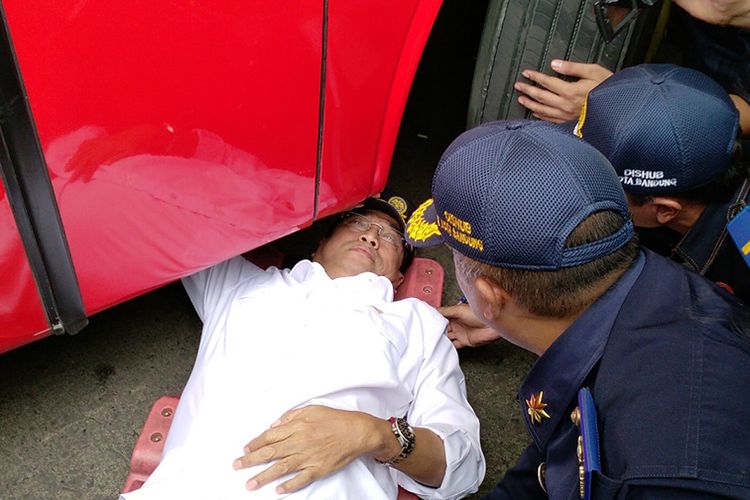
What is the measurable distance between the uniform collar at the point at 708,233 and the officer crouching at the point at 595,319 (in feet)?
1.97

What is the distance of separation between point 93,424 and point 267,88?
123cm

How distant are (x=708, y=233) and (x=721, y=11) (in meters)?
0.79

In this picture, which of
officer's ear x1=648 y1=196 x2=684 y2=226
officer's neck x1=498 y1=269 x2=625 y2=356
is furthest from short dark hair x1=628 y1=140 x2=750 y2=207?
officer's neck x1=498 y1=269 x2=625 y2=356

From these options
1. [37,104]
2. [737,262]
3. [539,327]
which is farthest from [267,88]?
[737,262]

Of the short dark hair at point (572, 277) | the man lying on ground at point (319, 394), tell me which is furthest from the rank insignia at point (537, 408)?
the man lying on ground at point (319, 394)

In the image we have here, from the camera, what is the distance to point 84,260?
6.34ft

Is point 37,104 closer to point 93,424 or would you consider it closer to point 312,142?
point 312,142

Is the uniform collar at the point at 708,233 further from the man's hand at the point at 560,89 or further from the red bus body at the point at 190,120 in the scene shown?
the red bus body at the point at 190,120

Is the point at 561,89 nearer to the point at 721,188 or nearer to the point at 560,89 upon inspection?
the point at 560,89

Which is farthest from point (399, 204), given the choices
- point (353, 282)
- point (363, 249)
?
point (353, 282)

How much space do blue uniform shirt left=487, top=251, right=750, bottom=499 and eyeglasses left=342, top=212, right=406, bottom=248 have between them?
123 centimetres

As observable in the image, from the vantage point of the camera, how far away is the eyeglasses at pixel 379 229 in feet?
9.22

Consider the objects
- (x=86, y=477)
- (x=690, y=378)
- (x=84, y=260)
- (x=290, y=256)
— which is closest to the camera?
(x=690, y=378)

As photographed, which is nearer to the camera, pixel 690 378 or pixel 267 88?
pixel 690 378
